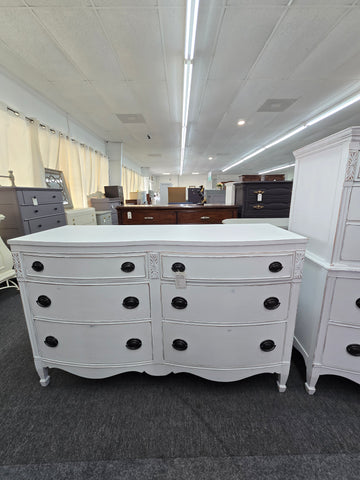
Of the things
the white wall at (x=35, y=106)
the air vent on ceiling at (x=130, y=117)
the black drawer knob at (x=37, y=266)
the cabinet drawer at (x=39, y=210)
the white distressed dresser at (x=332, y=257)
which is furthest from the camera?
the air vent on ceiling at (x=130, y=117)

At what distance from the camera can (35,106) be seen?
144 inches

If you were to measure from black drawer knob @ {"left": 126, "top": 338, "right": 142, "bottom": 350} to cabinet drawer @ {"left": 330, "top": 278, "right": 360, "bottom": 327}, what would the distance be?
3.65ft

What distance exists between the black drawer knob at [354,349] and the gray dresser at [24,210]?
3.40 meters

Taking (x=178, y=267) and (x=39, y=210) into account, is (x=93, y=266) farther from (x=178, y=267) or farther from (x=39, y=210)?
(x=39, y=210)

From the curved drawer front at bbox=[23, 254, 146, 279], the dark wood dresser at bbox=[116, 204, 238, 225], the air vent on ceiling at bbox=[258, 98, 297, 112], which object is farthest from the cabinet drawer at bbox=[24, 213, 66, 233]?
the air vent on ceiling at bbox=[258, 98, 297, 112]

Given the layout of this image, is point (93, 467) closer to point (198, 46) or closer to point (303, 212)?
point (303, 212)

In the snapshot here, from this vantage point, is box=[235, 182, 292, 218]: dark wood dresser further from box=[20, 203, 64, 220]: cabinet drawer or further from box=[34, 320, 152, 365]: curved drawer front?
box=[20, 203, 64, 220]: cabinet drawer

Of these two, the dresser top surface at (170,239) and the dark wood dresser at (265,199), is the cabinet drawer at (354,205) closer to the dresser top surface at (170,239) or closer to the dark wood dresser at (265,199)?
the dresser top surface at (170,239)

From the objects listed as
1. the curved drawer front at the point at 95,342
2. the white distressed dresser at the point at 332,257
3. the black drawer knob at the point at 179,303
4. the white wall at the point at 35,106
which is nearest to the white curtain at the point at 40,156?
the white wall at the point at 35,106

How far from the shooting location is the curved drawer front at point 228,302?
104cm

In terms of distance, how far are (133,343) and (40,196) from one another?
2.71m

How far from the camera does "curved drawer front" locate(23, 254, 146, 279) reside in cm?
104

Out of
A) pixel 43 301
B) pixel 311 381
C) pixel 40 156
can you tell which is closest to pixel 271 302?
pixel 311 381

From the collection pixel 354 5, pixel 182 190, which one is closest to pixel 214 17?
pixel 354 5
